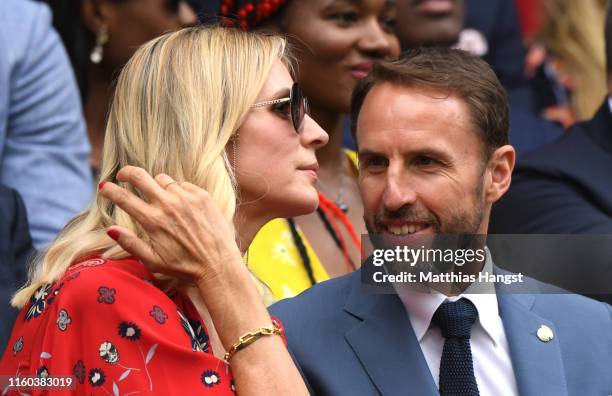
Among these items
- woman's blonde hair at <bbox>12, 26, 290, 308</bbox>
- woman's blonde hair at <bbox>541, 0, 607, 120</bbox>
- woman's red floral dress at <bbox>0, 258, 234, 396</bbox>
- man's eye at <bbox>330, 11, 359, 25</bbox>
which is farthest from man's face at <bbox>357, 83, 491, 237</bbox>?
woman's blonde hair at <bbox>541, 0, 607, 120</bbox>

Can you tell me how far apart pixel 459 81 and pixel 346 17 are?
49.3 inches

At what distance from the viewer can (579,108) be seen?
7527 millimetres

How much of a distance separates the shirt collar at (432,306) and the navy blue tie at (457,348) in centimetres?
2

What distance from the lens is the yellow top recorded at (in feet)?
13.9

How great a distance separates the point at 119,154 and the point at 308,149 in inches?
21.5

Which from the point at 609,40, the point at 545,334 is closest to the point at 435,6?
the point at 609,40

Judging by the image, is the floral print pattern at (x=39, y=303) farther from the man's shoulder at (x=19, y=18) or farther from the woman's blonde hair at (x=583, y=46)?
the woman's blonde hair at (x=583, y=46)

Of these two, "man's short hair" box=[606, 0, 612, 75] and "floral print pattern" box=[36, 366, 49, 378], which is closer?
"floral print pattern" box=[36, 366, 49, 378]

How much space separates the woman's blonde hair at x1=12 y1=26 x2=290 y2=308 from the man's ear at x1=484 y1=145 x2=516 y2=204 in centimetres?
80

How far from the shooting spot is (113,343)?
2854 millimetres

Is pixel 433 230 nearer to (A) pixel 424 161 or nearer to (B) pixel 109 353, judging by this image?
(A) pixel 424 161

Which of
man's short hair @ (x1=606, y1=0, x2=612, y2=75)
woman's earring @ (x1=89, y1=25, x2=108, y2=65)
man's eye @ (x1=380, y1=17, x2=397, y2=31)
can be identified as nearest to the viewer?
man's eye @ (x1=380, y1=17, x2=397, y2=31)

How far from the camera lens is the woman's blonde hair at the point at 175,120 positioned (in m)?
3.14

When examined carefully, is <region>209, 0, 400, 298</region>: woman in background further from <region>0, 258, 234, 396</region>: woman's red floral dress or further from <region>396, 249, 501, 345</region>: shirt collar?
<region>0, 258, 234, 396</region>: woman's red floral dress
